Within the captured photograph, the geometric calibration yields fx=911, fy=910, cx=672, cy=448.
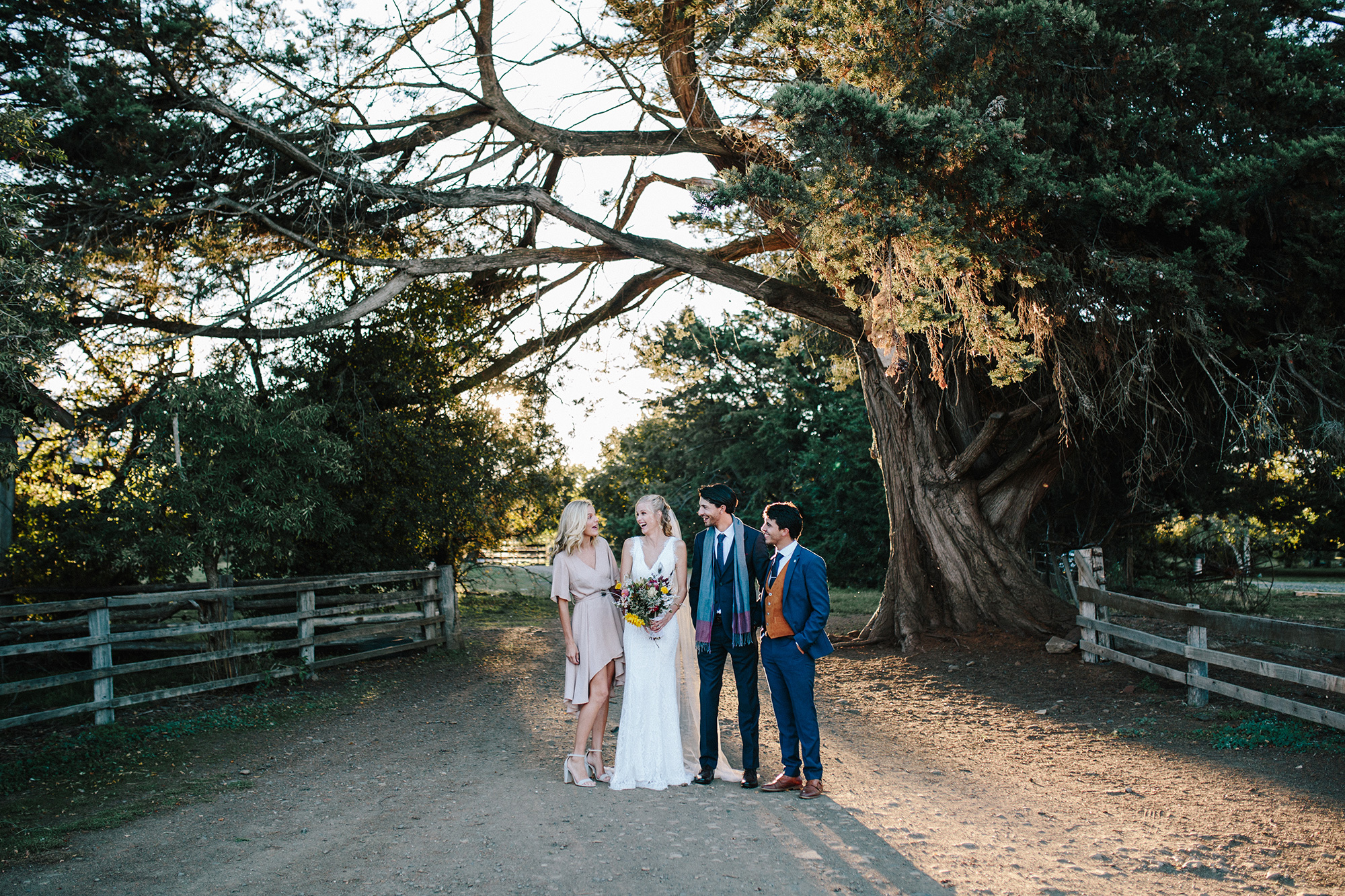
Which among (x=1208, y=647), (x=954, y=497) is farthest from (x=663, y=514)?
(x=954, y=497)

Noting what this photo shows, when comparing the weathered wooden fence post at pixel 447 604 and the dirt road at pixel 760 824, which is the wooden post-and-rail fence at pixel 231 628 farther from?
the dirt road at pixel 760 824

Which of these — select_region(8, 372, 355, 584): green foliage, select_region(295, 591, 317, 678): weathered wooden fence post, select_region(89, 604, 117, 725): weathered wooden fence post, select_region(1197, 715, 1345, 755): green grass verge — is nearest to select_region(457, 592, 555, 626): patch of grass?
select_region(295, 591, 317, 678): weathered wooden fence post

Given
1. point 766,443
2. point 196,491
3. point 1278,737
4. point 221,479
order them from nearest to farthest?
point 1278,737 → point 196,491 → point 221,479 → point 766,443

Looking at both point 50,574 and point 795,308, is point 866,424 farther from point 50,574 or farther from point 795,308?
point 50,574

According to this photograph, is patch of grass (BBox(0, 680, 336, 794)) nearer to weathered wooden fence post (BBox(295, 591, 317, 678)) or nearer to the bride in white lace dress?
weathered wooden fence post (BBox(295, 591, 317, 678))

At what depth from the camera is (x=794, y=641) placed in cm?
571

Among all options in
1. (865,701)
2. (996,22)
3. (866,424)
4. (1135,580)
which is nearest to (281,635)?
(865,701)

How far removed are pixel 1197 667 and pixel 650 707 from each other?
199 inches

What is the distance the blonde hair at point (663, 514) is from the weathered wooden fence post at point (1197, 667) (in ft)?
15.4

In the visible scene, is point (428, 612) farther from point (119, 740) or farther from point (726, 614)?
point (726, 614)

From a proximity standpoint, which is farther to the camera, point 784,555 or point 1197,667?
point 1197,667

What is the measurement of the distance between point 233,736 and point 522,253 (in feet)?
23.0

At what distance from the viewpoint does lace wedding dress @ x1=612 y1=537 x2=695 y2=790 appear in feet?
19.4

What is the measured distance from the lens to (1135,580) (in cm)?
2192
